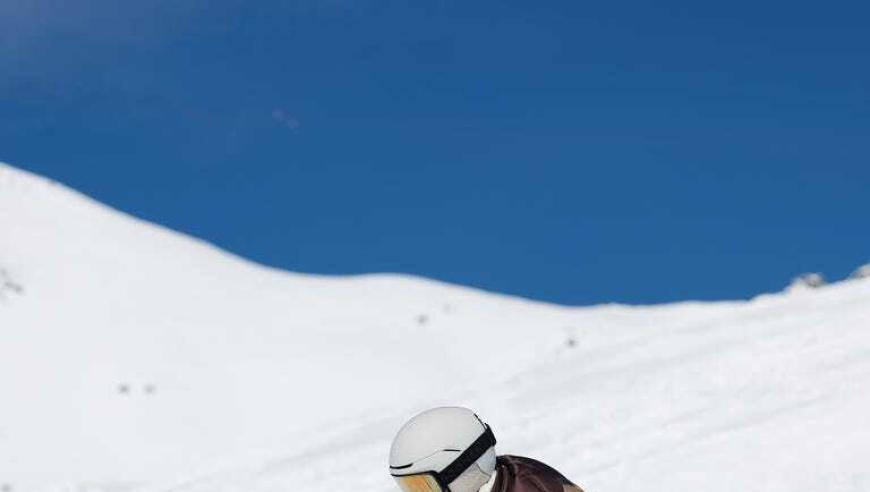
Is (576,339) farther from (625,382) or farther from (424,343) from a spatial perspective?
(625,382)

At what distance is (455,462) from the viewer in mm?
3164

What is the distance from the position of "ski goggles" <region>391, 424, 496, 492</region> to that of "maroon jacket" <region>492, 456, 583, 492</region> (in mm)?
102

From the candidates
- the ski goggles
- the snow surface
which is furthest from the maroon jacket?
the snow surface

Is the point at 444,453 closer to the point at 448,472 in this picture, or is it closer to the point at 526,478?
the point at 448,472

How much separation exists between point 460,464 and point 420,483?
14cm

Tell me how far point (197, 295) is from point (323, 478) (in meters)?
15.7

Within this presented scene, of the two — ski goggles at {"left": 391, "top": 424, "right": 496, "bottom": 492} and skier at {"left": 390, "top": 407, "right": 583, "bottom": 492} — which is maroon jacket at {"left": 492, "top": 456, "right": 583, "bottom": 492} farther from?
ski goggles at {"left": 391, "top": 424, "right": 496, "bottom": 492}

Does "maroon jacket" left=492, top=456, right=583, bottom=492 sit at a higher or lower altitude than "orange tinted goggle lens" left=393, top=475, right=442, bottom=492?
higher

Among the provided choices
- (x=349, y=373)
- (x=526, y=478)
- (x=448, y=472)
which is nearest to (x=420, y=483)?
(x=448, y=472)

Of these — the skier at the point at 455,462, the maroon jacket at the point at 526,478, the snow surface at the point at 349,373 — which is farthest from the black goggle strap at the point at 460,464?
the snow surface at the point at 349,373

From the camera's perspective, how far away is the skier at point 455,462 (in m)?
3.17

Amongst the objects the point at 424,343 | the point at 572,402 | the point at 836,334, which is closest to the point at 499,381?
the point at 572,402

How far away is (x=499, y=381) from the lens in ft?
40.0

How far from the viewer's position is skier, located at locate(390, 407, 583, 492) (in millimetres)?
3166
